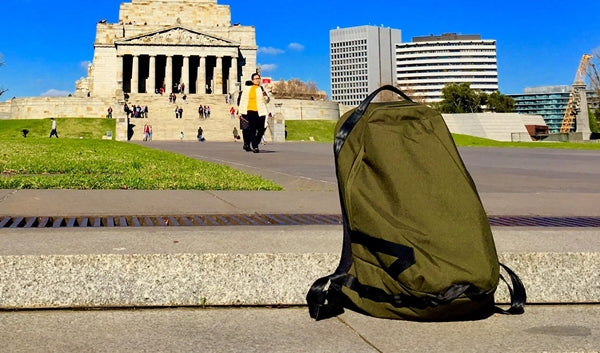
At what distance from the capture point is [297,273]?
354 cm

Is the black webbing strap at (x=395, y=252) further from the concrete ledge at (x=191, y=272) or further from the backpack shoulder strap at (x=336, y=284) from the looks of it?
the concrete ledge at (x=191, y=272)

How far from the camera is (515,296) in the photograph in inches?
132

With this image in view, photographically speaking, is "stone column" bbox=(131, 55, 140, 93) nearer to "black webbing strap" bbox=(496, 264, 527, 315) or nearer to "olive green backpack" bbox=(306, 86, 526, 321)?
"olive green backpack" bbox=(306, 86, 526, 321)

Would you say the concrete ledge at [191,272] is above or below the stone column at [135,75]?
below

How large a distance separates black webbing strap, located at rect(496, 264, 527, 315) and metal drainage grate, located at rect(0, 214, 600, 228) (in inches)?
91.9

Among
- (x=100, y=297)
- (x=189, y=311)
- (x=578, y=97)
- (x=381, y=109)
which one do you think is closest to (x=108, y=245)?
(x=100, y=297)

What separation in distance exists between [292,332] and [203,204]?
4.38 metres

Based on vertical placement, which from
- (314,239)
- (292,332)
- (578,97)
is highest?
(578,97)

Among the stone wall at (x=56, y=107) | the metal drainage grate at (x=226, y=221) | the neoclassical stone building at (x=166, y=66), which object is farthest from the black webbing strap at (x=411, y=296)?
the stone wall at (x=56, y=107)

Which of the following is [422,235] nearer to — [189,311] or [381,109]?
[381,109]

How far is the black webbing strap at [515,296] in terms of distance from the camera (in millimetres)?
3326

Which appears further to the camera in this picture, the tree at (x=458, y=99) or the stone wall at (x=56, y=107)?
the tree at (x=458, y=99)

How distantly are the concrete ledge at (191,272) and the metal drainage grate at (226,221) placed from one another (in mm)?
1695

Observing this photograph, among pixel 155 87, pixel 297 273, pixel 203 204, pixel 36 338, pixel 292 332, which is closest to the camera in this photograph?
pixel 36 338
